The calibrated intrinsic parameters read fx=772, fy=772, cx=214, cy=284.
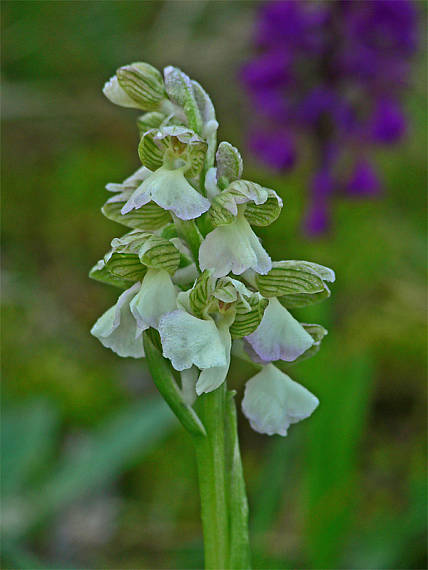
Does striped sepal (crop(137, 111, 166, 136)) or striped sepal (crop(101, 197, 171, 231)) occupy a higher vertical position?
striped sepal (crop(137, 111, 166, 136))

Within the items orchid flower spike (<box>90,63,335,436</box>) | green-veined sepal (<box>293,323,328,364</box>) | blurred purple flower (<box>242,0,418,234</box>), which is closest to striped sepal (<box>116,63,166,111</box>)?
orchid flower spike (<box>90,63,335,436</box>)

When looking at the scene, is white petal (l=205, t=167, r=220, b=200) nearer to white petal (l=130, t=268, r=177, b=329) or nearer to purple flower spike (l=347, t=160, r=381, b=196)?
white petal (l=130, t=268, r=177, b=329)

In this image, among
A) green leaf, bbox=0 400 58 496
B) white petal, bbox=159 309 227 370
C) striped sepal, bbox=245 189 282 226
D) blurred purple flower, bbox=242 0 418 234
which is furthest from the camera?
blurred purple flower, bbox=242 0 418 234

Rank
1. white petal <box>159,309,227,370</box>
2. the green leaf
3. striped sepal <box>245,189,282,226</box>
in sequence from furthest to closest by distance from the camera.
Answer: the green leaf → striped sepal <box>245,189,282,226</box> → white petal <box>159,309,227,370</box>

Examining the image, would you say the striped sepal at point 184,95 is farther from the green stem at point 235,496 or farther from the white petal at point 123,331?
the green stem at point 235,496

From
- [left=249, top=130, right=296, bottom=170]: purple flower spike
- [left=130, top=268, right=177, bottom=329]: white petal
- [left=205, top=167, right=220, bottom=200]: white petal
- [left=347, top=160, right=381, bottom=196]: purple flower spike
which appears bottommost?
[left=347, top=160, right=381, bottom=196]: purple flower spike

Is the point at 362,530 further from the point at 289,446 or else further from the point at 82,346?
the point at 82,346

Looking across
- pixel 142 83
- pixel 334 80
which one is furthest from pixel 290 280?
pixel 334 80
